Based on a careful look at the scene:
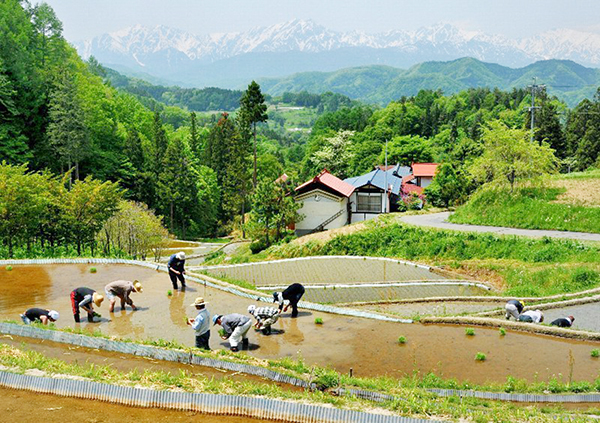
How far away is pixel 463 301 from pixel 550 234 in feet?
35.5

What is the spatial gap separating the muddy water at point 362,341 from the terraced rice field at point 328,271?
7351 millimetres

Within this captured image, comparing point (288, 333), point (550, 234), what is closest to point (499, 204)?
point (550, 234)

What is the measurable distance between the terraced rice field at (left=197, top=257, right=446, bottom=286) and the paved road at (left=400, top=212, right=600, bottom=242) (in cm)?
544

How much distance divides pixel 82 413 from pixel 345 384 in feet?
14.3

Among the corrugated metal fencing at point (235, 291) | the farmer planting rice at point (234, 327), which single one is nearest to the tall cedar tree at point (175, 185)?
the corrugated metal fencing at point (235, 291)

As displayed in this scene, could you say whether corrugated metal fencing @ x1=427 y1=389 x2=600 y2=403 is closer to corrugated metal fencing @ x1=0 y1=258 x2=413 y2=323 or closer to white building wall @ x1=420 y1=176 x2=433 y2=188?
corrugated metal fencing @ x1=0 y1=258 x2=413 y2=323

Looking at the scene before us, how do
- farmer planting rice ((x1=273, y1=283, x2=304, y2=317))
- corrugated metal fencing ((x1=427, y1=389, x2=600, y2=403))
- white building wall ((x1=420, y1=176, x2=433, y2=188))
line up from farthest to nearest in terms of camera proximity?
white building wall ((x1=420, y1=176, x2=433, y2=188)) < farmer planting rice ((x1=273, y1=283, x2=304, y2=317)) < corrugated metal fencing ((x1=427, y1=389, x2=600, y2=403))

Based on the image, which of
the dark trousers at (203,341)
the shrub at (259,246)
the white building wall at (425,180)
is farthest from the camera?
the white building wall at (425,180)

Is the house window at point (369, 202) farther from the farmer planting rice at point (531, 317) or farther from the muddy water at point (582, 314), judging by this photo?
the farmer planting rice at point (531, 317)

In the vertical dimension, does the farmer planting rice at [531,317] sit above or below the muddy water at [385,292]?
above

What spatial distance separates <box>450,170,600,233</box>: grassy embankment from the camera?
25641 mm

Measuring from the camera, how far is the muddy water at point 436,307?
15523 millimetres

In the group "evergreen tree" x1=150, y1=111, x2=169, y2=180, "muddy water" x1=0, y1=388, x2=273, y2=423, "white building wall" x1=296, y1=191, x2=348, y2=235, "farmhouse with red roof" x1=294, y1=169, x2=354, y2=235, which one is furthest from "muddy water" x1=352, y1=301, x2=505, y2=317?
"evergreen tree" x1=150, y1=111, x2=169, y2=180

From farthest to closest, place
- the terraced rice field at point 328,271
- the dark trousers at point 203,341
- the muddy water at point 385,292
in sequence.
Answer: the terraced rice field at point 328,271 < the muddy water at point 385,292 < the dark trousers at point 203,341
